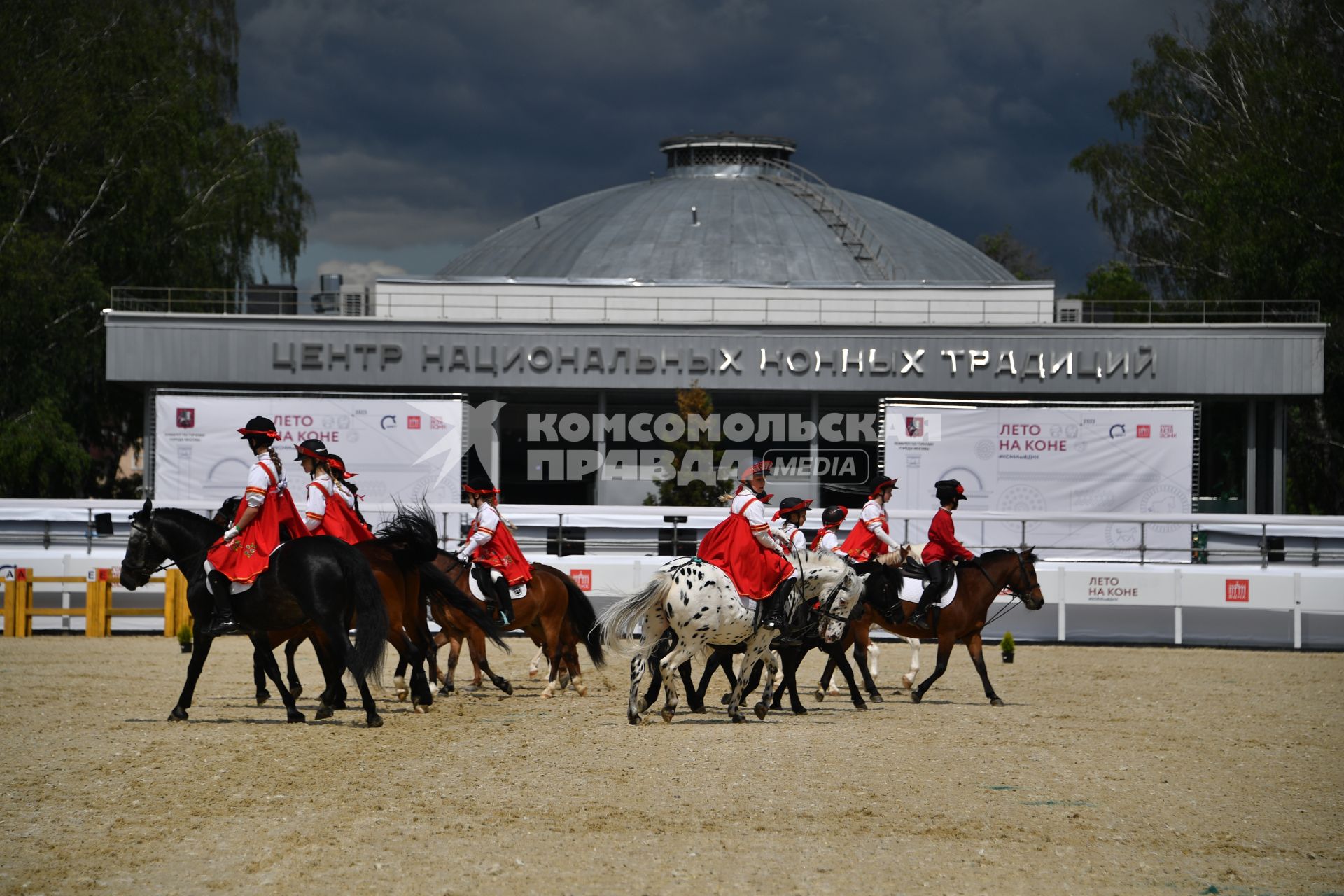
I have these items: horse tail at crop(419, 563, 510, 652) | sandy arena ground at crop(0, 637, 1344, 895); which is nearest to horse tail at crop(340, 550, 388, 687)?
sandy arena ground at crop(0, 637, 1344, 895)

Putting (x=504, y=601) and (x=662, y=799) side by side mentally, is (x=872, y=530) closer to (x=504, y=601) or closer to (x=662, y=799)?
(x=504, y=601)

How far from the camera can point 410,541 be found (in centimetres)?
1277

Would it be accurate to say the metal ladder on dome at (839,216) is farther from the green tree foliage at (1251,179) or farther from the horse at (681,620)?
the horse at (681,620)

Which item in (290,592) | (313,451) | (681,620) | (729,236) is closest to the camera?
(290,592)

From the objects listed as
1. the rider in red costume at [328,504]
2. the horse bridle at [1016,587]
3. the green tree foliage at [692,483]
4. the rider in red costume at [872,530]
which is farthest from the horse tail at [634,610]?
the green tree foliage at [692,483]

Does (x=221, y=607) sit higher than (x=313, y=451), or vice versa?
(x=313, y=451)

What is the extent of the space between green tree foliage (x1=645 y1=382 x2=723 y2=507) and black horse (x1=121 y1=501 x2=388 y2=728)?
2368 centimetres

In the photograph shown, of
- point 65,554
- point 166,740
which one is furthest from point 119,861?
point 65,554

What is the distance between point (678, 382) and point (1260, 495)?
16.2m

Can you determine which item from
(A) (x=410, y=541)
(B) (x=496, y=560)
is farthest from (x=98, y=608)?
(A) (x=410, y=541)

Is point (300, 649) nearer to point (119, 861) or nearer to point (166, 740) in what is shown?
point (166, 740)

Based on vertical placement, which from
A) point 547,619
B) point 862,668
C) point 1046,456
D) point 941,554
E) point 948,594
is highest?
point 1046,456

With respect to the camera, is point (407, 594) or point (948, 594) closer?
point (407, 594)

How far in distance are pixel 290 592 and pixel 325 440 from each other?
63.8ft
